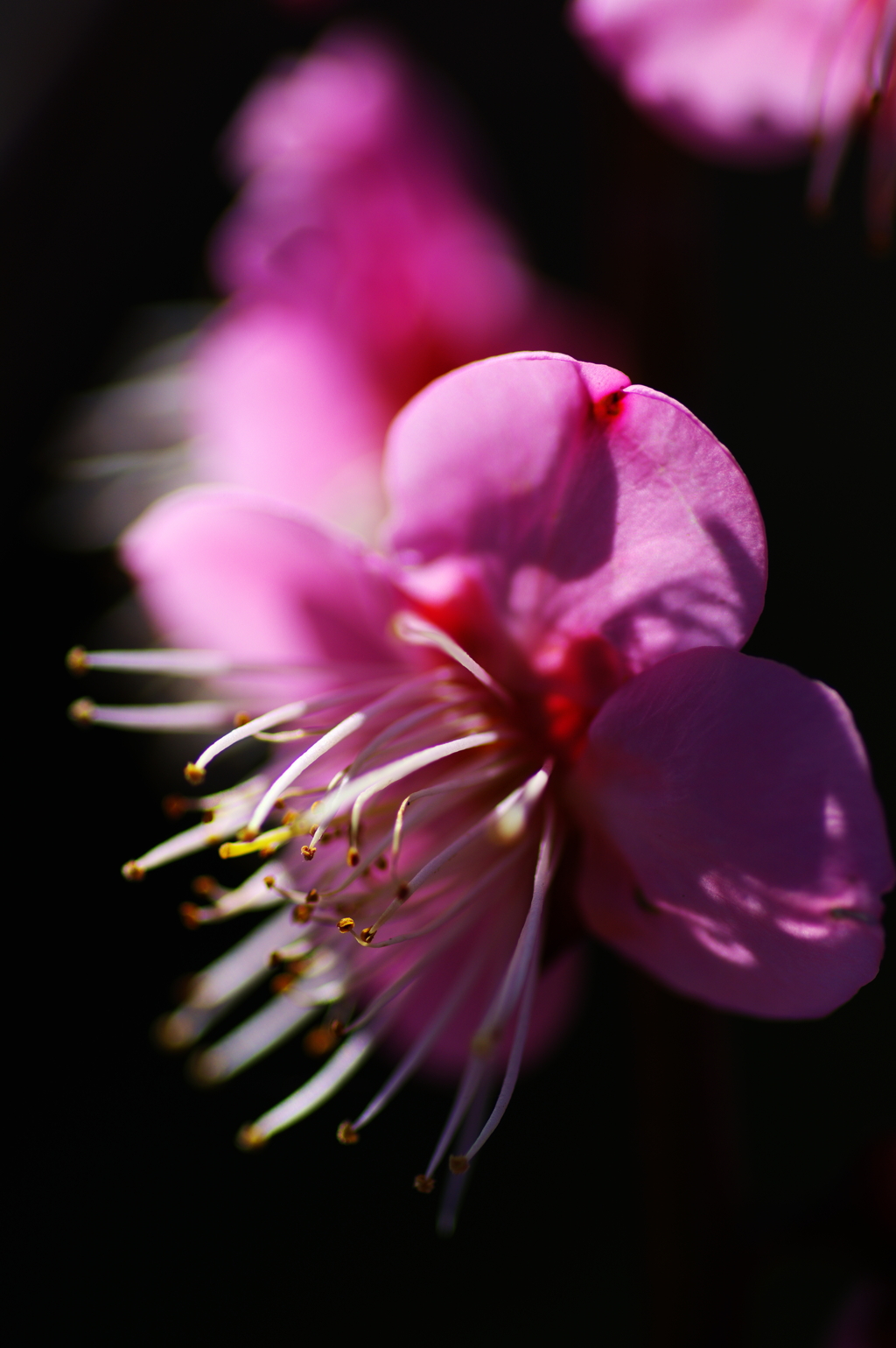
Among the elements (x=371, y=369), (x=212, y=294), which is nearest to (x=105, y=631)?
(x=371, y=369)

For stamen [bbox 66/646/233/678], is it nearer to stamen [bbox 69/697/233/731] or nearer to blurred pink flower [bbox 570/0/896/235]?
stamen [bbox 69/697/233/731]

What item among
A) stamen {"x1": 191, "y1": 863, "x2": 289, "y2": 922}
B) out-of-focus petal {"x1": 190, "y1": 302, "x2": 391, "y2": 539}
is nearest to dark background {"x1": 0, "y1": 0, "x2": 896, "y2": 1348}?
out-of-focus petal {"x1": 190, "y1": 302, "x2": 391, "y2": 539}

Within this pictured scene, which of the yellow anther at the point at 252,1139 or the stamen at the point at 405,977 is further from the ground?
the stamen at the point at 405,977

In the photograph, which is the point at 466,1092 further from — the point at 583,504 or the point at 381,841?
the point at 583,504

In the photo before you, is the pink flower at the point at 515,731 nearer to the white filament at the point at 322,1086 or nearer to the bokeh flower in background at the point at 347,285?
the white filament at the point at 322,1086

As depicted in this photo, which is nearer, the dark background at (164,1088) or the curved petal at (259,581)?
the curved petal at (259,581)

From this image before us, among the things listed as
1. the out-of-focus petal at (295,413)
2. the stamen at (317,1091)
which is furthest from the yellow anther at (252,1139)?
the out-of-focus petal at (295,413)

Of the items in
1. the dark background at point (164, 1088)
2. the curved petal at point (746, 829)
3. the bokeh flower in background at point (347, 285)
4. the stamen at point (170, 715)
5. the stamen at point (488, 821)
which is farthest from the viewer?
the dark background at point (164, 1088)
